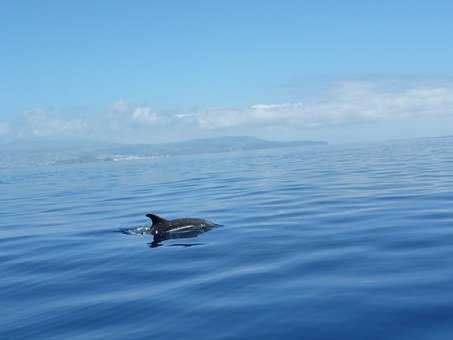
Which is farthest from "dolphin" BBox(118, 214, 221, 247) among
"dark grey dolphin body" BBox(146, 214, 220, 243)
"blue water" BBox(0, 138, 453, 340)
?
"blue water" BBox(0, 138, 453, 340)

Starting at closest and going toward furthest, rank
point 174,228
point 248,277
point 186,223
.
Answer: point 248,277 → point 174,228 → point 186,223

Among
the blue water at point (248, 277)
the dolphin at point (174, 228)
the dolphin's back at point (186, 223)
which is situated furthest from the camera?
the dolphin's back at point (186, 223)

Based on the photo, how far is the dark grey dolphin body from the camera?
73.1 feet

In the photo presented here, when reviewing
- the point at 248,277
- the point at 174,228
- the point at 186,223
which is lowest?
the point at 248,277

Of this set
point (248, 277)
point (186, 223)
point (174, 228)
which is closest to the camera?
point (248, 277)

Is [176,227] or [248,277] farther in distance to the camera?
[176,227]

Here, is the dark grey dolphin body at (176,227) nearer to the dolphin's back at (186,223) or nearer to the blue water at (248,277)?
the dolphin's back at (186,223)

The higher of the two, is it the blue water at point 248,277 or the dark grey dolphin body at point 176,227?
the dark grey dolphin body at point 176,227

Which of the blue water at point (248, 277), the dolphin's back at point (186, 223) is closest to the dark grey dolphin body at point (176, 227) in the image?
the dolphin's back at point (186, 223)

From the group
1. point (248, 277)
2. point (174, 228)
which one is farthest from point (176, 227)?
point (248, 277)

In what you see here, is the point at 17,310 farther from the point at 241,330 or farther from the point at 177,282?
the point at 241,330

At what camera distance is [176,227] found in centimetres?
2283

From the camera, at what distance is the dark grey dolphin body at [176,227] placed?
2228cm

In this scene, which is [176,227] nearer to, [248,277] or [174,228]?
[174,228]
